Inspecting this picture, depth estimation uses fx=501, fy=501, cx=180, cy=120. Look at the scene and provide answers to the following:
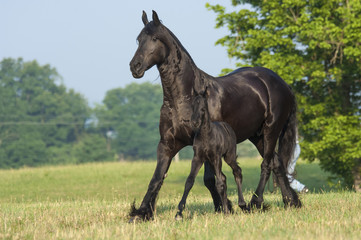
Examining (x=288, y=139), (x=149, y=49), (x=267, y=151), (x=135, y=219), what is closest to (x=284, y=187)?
(x=267, y=151)

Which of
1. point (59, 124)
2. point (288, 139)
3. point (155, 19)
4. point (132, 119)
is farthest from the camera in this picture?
point (132, 119)

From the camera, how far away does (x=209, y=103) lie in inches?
283

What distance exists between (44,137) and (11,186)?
40582 millimetres

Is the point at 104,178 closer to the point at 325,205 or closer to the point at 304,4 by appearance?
the point at 304,4

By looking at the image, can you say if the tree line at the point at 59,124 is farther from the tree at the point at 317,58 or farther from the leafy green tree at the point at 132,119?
the tree at the point at 317,58

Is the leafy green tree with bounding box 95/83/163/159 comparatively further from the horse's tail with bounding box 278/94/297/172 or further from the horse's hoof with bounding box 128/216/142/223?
the horse's hoof with bounding box 128/216/142/223

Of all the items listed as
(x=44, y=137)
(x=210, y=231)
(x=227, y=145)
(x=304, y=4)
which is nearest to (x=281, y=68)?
(x=304, y=4)

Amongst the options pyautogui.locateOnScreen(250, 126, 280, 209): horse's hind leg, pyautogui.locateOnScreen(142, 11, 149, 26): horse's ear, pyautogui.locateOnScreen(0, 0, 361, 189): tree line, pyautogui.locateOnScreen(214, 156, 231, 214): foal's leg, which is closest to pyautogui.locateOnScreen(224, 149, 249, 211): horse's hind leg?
pyautogui.locateOnScreen(214, 156, 231, 214): foal's leg

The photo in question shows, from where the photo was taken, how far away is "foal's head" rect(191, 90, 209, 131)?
662cm

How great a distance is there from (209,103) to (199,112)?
55 centimetres

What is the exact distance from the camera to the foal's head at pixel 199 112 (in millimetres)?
6624

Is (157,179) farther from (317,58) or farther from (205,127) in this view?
(317,58)

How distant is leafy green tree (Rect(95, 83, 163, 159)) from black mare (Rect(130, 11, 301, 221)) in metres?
56.4

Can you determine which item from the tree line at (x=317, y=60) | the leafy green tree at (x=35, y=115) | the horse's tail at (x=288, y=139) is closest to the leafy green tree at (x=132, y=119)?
the leafy green tree at (x=35, y=115)
